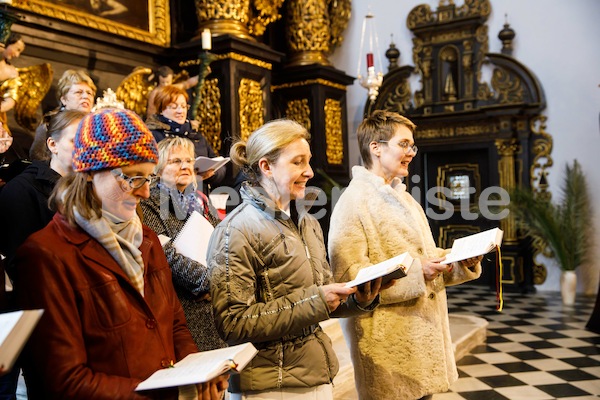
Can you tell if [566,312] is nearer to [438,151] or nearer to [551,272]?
[551,272]

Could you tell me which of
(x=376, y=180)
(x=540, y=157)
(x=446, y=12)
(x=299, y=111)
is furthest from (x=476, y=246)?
(x=446, y=12)

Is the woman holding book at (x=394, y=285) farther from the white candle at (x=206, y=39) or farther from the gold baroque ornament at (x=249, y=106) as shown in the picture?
the gold baroque ornament at (x=249, y=106)

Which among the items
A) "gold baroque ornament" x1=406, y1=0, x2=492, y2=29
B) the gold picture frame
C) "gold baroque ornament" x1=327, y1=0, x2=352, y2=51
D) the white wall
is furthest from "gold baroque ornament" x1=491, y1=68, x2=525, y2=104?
the gold picture frame

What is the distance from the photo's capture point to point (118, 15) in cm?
555

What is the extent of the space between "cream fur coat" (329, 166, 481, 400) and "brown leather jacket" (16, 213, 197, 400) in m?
1.04

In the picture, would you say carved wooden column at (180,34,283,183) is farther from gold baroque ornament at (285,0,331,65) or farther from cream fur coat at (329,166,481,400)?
cream fur coat at (329,166,481,400)

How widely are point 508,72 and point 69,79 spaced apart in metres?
6.76

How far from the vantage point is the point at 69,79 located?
11.4ft

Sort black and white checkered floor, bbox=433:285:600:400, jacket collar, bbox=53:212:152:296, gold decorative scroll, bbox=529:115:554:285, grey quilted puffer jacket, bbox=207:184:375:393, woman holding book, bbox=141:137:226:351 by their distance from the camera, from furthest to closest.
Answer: gold decorative scroll, bbox=529:115:554:285 < black and white checkered floor, bbox=433:285:600:400 < woman holding book, bbox=141:137:226:351 < grey quilted puffer jacket, bbox=207:184:375:393 < jacket collar, bbox=53:212:152:296

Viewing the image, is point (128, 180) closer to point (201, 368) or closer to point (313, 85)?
point (201, 368)

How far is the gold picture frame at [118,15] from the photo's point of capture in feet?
15.9

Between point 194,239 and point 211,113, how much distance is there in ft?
13.3

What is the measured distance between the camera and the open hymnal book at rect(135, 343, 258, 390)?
1.28 m

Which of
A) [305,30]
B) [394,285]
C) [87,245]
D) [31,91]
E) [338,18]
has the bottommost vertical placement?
[394,285]
